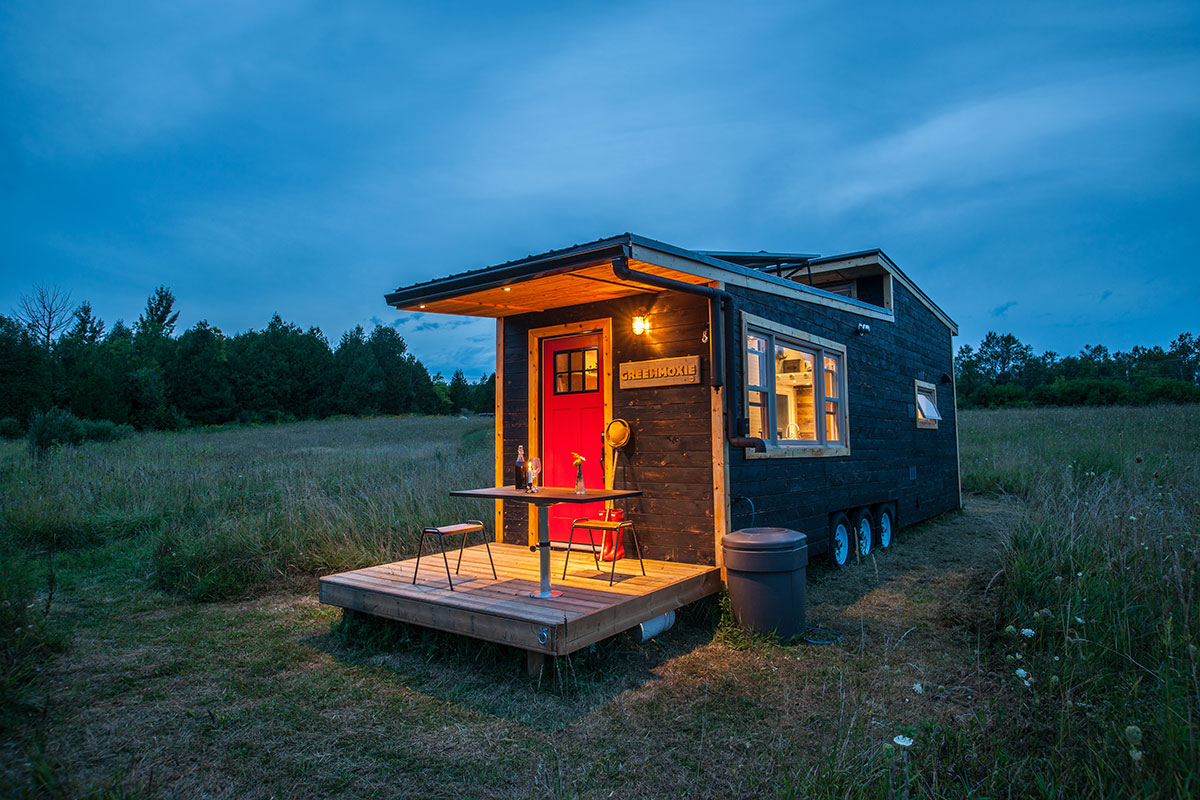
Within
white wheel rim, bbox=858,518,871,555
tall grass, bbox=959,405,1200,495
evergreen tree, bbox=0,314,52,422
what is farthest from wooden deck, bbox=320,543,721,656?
evergreen tree, bbox=0,314,52,422

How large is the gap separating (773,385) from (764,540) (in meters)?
1.97

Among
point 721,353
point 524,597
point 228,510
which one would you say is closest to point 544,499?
point 524,597

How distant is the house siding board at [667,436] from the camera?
17.0 ft

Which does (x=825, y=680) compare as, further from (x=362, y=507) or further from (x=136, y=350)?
(x=136, y=350)

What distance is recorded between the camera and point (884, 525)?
7.96 meters

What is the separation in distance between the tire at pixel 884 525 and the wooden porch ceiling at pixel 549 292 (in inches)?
174

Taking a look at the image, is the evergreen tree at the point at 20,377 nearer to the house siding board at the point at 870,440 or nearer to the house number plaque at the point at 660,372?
the house number plaque at the point at 660,372

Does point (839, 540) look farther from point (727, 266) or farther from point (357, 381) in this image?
point (357, 381)

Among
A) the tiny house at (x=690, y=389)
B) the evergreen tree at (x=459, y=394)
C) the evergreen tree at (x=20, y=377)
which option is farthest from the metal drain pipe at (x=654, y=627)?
the evergreen tree at (x=459, y=394)

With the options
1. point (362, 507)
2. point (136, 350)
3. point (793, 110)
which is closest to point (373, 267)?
point (136, 350)

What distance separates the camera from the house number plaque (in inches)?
206

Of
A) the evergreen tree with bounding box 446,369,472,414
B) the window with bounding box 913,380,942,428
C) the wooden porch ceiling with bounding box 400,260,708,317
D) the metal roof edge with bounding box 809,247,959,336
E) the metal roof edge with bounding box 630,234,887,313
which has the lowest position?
the window with bounding box 913,380,942,428

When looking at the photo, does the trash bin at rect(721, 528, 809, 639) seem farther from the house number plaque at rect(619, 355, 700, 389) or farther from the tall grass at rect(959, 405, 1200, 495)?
the tall grass at rect(959, 405, 1200, 495)

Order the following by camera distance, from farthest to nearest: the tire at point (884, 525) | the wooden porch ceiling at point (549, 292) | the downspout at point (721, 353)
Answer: the tire at point (884, 525) → the downspout at point (721, 353) → the wooden porch ceiling at point (549, 292)
